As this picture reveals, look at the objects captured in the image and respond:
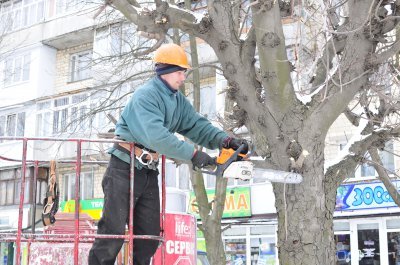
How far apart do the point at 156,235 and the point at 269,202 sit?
16.0m

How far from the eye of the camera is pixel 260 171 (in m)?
4.76

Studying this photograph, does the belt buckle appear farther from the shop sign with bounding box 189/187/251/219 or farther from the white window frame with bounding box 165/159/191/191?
the white window frame with bounding box 165/159/191/191

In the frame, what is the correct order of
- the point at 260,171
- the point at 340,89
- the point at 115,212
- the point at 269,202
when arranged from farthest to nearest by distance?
the point at 269,202
the point at 340,89
the point at 260,171
the point at 115,212

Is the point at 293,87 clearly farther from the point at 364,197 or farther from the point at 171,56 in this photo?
the point at 364,197

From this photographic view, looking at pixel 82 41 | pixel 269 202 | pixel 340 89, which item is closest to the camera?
pixel 340 89

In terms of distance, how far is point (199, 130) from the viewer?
15.9 ft

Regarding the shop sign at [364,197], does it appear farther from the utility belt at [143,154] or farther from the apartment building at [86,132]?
the utility belt at [143,154]

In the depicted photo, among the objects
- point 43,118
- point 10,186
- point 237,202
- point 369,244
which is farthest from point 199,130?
point 10,186

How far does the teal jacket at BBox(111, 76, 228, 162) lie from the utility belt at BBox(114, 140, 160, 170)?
1.7 inches

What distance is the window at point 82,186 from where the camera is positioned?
25.2m

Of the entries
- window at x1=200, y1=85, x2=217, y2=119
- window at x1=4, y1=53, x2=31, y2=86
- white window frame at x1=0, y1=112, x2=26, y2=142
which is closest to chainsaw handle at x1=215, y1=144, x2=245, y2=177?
window at x1=200, y1=85, x2=217, y2=119

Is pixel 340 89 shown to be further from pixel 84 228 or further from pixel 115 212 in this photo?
pixel 84 228

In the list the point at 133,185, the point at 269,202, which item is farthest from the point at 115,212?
the point at 269,202

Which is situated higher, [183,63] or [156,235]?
[183,63]
